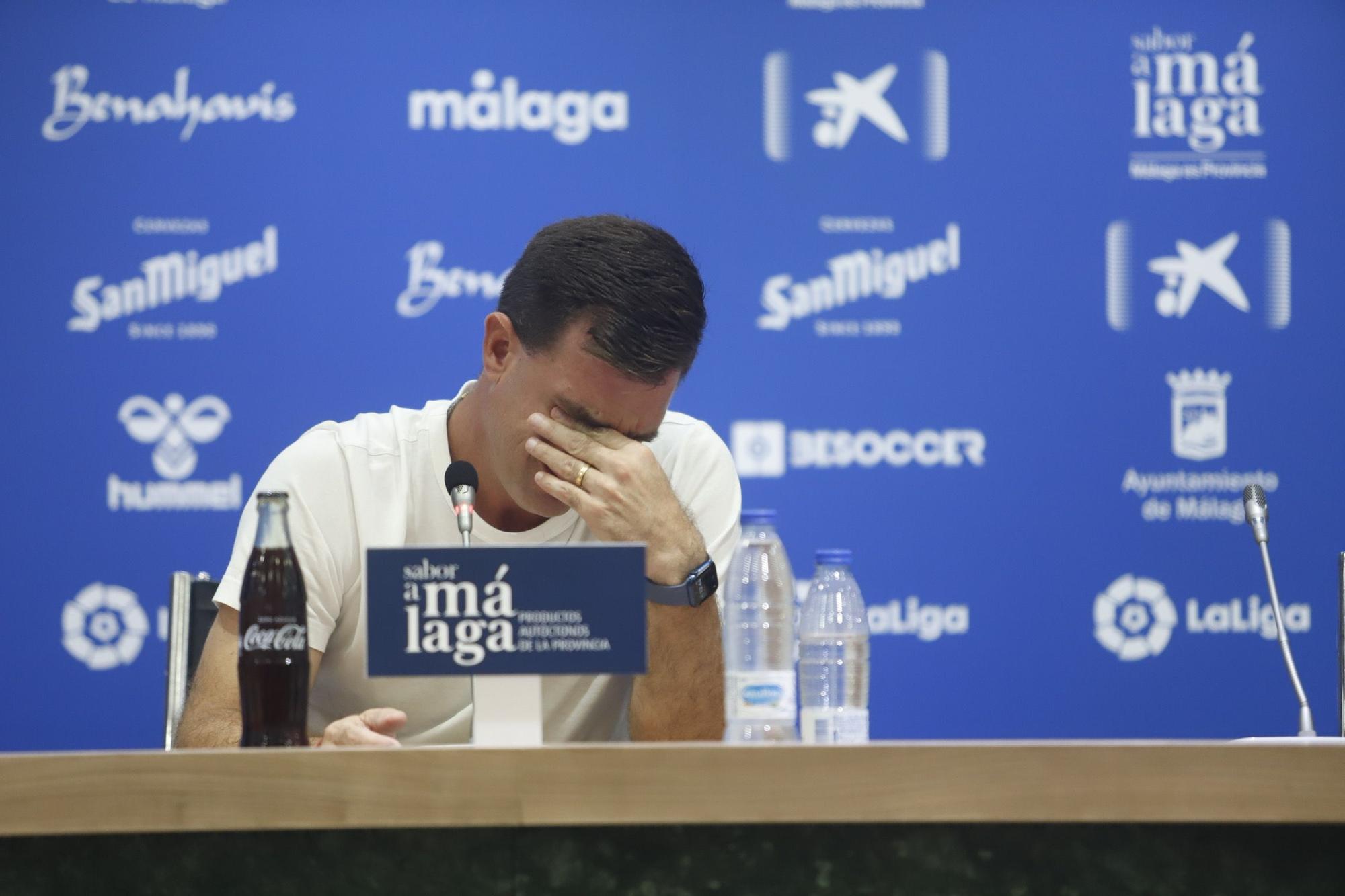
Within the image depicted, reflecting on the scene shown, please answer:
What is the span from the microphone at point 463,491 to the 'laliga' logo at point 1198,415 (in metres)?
2.18

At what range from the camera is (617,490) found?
163cm

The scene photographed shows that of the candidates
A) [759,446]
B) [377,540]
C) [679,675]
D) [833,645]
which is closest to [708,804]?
[679,675]

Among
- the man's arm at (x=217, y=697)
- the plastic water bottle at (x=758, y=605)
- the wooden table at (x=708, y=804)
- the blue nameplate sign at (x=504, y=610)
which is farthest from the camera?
the plastic water bottle at (x=758, y=605)

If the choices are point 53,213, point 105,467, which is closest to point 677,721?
point 105,467

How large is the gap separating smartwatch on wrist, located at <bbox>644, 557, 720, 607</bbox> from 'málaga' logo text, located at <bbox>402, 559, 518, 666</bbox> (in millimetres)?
510

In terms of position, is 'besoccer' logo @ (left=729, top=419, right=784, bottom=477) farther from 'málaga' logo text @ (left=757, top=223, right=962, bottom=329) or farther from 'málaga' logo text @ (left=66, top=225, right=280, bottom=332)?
'málaga' logo text @ (left=66, top=225, right=280, bottom=332)

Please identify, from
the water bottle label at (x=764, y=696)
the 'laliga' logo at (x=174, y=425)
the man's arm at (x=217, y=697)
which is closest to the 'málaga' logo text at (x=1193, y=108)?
the 'laliga' logo at (x=174, y=425)

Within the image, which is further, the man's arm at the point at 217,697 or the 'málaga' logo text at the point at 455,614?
the man's arm at the point at 217,697

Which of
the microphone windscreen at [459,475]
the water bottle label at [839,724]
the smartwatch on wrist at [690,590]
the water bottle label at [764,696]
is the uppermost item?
the microphone windscreen at [459,475]

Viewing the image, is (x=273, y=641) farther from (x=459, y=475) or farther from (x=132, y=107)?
(x=132, y=107)

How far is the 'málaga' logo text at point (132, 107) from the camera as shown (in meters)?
3.15

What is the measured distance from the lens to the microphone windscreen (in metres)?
1.43

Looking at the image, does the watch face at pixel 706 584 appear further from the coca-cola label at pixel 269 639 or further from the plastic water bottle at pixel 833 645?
the coca-cola label at pixel 269 639

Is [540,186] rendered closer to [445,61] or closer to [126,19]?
[445,61]
